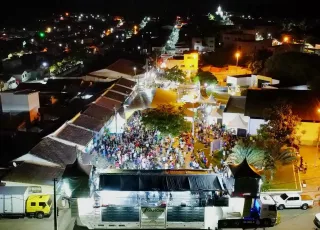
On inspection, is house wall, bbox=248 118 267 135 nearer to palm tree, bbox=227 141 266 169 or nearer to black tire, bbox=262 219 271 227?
palm tree, bbox=227 141 266 169

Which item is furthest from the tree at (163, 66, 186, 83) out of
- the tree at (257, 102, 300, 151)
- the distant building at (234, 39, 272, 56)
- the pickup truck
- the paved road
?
the paved road

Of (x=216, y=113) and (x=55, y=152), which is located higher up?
(x=216, y=113)

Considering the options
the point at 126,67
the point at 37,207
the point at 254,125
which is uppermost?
the point at 126,67

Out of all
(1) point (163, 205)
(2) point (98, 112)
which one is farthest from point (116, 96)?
→ (1) point (163, 205)

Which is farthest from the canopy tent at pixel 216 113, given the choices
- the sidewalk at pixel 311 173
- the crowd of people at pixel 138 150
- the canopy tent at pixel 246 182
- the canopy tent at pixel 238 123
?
the canopy tent at pixel 246 182

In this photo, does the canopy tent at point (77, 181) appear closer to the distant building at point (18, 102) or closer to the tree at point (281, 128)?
the tree at point (281, 128)

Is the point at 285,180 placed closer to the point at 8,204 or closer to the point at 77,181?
the point at 77,181

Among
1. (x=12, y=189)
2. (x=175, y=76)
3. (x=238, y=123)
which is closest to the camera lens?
(x=12, y=189)
